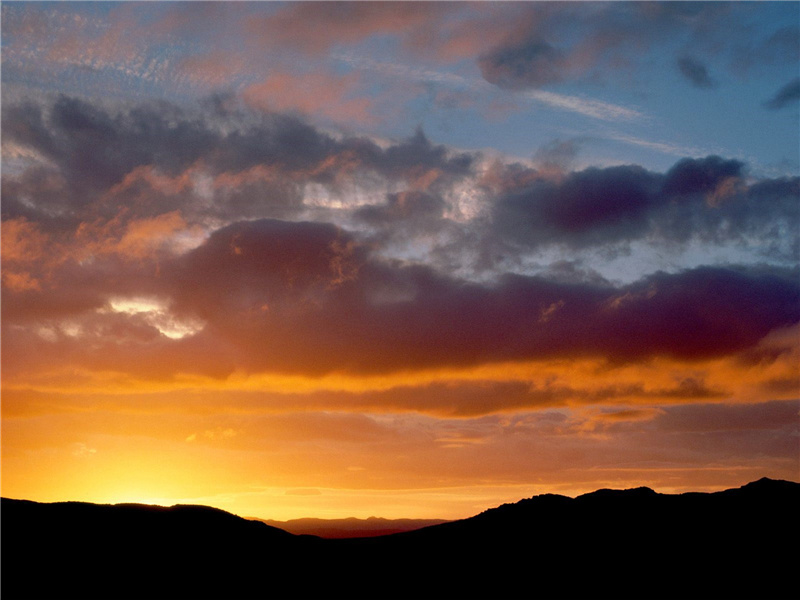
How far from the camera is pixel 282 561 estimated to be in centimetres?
10300

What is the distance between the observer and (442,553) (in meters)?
109

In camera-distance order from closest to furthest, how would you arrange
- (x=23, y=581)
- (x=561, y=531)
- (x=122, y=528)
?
1. (x=23, y=581)
2. (x=122, y=528)
3. (x=561, y=531)

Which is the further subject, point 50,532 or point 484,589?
point 484,589

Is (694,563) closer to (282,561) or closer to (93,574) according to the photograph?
(282,561)

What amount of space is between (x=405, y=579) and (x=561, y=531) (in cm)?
2474

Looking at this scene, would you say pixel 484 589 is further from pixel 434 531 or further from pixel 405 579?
→ pixel 434 531

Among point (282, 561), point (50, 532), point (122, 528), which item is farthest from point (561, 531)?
point (50, 532)

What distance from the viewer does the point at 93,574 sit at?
282 ft

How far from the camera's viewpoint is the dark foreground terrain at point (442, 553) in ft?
292

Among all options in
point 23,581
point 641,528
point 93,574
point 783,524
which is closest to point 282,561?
point 93,574

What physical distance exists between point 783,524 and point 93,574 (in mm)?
87812

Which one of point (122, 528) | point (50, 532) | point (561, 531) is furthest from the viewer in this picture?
point (561, 531)

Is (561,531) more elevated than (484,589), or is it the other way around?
(561,531)

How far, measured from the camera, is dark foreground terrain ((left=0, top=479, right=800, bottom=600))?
8900 cm
